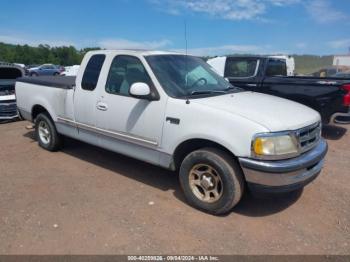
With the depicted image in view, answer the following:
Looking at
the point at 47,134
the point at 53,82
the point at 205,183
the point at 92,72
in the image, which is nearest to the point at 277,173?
the point at 205,183

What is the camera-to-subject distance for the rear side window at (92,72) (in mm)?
4930

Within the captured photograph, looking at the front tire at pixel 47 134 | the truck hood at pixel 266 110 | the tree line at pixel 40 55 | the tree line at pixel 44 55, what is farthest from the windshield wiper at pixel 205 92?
the tree line at pixel 40 55

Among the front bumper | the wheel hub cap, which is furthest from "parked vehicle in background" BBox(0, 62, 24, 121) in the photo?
the front bumper

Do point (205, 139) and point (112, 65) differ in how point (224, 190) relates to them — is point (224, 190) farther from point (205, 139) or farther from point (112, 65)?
point (112, 65)

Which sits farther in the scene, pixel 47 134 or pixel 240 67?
pixel 240 67

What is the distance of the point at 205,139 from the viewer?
12.2 feet

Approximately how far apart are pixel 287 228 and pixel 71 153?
418 centimetres

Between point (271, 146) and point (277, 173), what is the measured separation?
0.29 meters

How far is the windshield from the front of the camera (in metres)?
4.18

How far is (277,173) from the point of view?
11.1 feet

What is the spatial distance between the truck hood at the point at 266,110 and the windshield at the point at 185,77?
30 centimetres

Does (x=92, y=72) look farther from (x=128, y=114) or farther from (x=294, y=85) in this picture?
(x=294, y=85)

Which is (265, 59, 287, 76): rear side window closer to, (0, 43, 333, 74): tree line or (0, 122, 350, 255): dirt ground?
(0, 122, 350, 255): dirt ground

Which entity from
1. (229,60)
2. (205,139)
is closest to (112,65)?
(205,139)
